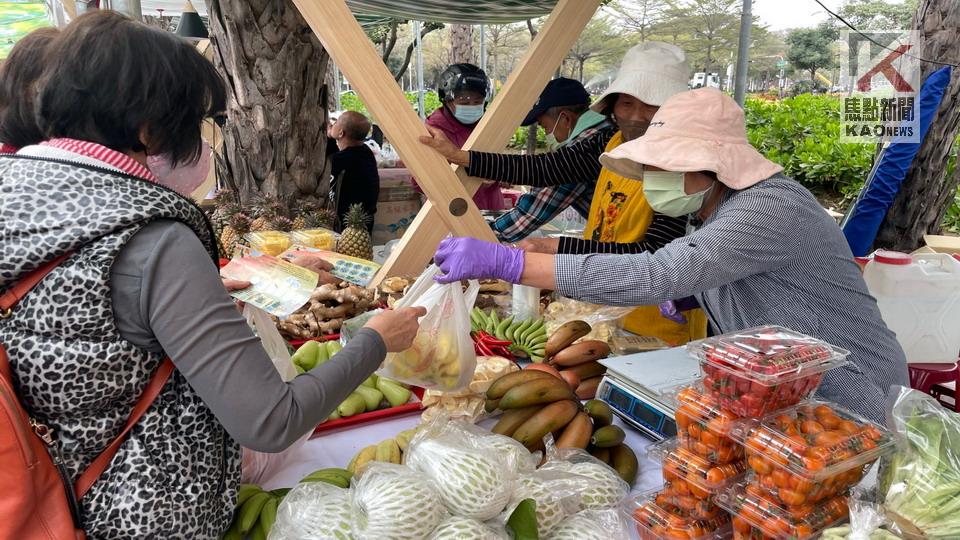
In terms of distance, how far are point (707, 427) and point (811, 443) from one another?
19cm

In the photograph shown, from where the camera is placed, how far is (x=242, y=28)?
3785 millimetres

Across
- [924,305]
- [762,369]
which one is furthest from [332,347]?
[924,305]

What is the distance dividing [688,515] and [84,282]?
128 centimetres

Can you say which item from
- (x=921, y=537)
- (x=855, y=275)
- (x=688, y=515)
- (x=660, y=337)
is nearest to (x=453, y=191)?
(x=660, y=337)

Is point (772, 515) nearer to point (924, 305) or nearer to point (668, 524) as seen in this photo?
point (668, 524)

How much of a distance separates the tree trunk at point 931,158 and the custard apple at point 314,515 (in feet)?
15.7

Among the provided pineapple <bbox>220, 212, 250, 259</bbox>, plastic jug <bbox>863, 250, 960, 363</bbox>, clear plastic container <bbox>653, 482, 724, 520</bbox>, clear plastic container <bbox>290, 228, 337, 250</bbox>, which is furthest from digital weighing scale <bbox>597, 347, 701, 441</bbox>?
pineapple <bbox>220, 212, 250, 259</bbox>

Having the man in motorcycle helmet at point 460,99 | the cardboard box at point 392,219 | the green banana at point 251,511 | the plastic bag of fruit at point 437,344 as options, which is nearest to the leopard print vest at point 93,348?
the green banana at point 251,511

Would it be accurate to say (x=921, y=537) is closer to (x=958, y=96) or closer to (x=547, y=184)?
(x=547, y=184)

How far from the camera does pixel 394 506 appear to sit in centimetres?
131

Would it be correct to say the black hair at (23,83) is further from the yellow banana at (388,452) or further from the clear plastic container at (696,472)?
the clear plastic container at (696,472)

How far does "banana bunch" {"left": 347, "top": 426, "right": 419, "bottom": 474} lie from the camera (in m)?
A: 1.73

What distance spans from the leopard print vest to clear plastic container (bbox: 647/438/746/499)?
1.00m

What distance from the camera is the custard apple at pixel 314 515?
1.35 metres
